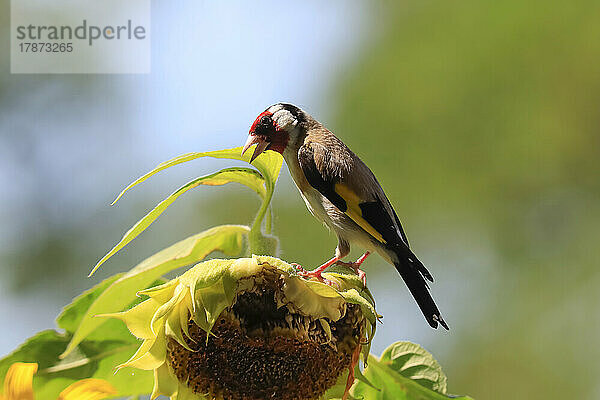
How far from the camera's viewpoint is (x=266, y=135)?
0.51 m

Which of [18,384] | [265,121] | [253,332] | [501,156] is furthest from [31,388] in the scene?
[501,156]

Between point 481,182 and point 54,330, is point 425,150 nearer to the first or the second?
point 481,182

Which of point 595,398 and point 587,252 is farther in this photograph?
point 587,252

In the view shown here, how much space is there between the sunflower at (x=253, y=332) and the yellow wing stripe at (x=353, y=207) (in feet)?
0.31

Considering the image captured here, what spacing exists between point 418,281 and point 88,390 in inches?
10.7

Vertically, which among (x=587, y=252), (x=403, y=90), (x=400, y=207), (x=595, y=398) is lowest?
(x=595, y=398)

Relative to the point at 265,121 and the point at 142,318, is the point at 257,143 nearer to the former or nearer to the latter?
the point at 265,121

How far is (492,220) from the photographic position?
277cm

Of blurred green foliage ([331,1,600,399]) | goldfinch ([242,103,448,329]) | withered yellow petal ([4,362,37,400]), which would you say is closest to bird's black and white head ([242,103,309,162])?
goldfinch ([242,103,448,329])

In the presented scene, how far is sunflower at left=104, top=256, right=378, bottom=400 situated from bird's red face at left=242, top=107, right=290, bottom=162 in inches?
4.3

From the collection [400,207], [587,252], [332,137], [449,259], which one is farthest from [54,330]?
[587,252]

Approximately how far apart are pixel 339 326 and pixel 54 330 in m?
0.24

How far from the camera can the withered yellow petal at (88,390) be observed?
0.43 m

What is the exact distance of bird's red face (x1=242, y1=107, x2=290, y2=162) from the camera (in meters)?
0.50
